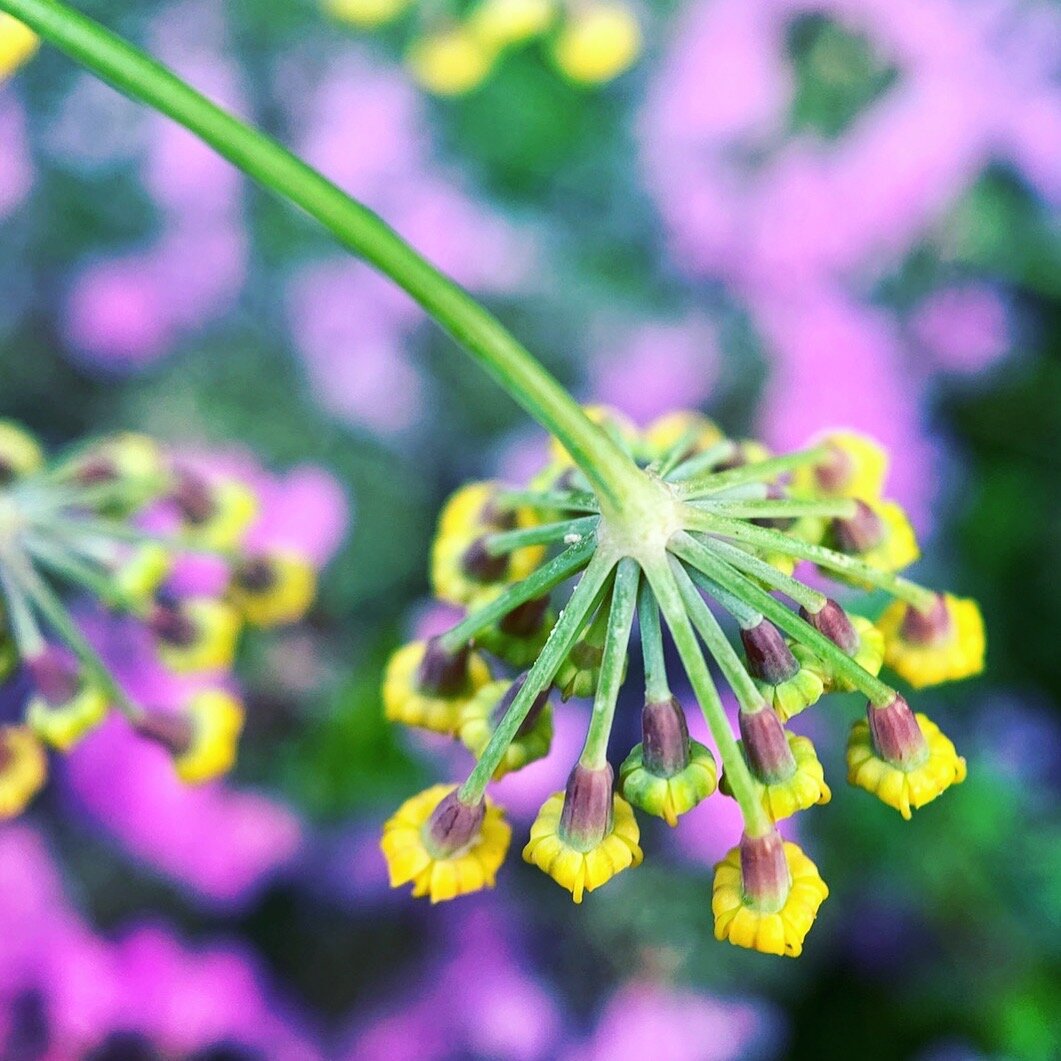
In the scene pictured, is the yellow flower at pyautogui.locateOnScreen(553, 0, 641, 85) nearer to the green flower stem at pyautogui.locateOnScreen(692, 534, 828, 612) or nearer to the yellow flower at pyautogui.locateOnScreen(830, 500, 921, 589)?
the yellow flower at pyautogui.locateOnScreen(830, 500, 921, 589)

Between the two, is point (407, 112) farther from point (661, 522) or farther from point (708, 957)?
point (661, 522)

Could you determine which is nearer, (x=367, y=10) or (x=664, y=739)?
(x=664, y=739)

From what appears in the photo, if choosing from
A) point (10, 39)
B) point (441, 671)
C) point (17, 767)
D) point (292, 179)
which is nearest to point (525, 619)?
point (441, 671)

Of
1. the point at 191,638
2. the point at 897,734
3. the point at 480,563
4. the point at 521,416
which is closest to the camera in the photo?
the point at 897,734

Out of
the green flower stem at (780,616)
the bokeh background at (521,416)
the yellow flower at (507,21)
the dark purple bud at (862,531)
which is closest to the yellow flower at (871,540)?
the dark purple bud at (862,531)

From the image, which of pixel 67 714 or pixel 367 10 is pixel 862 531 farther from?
pixel 367 10

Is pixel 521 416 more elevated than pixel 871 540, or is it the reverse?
pixel 521 416

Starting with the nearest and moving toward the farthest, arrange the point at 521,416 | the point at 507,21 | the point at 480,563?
1. the point at 480,563
2. the point at 507,21
3. the point at 521,416
